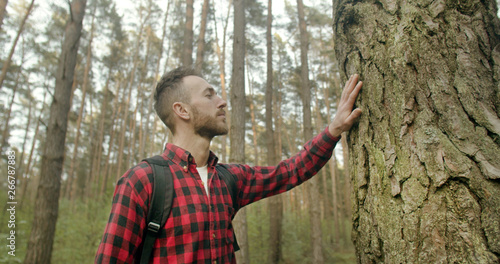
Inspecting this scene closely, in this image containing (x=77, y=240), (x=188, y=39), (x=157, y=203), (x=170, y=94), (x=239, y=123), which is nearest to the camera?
(x=157, y=203)

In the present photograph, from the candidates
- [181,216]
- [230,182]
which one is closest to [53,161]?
[230,182]

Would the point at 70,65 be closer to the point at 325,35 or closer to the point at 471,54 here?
the point at 471,54

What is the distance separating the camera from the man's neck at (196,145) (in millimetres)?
1724

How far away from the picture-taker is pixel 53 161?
14.6ft

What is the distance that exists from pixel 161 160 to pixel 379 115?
1.19m

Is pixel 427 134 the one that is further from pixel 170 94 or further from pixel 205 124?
pixel 170 94

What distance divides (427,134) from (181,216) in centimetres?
118

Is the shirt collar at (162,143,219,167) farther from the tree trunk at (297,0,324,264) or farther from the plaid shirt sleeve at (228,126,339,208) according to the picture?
the tree trunk at (297,0,324,264)

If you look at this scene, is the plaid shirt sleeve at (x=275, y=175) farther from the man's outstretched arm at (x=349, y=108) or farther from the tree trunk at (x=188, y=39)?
the tree trunk at (x=188, y=39)

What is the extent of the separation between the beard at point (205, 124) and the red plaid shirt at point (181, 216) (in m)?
0.19

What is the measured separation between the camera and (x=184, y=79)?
1900 millimetres

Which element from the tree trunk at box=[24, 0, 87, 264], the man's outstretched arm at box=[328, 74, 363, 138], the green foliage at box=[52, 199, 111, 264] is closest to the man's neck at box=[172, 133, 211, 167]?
the man's outstretched arm at box=[328, 74, 363, 138]

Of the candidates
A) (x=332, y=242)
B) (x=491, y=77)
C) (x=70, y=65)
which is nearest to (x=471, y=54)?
(x=491, y=77)

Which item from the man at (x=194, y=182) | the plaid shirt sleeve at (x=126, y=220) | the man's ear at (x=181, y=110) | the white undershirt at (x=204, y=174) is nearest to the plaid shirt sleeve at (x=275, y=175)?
the man at (x=194, y=182)
